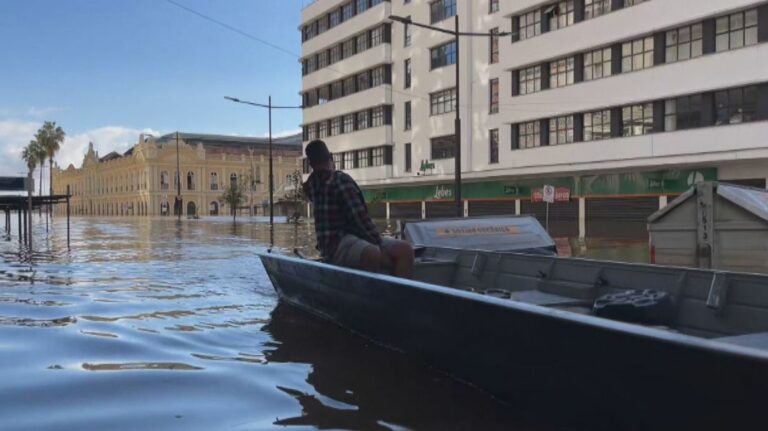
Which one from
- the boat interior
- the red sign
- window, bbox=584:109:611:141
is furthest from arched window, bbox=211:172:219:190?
the boat interior

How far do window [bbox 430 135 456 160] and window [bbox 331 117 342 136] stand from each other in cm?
1323

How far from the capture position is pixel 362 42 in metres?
53.4

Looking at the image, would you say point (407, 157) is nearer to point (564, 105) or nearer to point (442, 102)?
point (442, 102)

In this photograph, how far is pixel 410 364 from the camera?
524cm

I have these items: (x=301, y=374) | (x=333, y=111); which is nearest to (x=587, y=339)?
(x=301, y=374)

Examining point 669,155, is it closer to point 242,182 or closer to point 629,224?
point 629,224

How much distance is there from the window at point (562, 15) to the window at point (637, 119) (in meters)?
5.83

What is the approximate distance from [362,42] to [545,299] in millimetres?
49533

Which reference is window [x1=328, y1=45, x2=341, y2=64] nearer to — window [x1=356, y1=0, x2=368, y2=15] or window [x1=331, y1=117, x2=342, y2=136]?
window [x1=356, y1=0, x2=368, y2=15]

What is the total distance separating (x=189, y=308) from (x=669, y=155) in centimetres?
2615

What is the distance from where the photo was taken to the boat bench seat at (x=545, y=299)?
227 inches

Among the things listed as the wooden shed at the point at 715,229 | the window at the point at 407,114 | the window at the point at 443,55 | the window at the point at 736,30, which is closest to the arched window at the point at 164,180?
the window at the point at 407,114

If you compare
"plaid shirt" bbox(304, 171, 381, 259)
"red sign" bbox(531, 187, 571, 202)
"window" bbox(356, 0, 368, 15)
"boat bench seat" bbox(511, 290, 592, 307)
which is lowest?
"boat bench seat" bbox(511, 290, 592, 307)

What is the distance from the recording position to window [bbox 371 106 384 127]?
5075 centimetres
